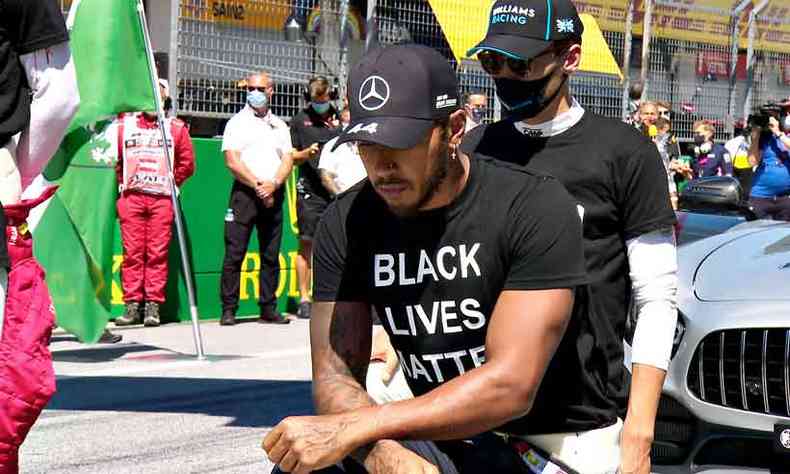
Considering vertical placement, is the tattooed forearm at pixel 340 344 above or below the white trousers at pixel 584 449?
above

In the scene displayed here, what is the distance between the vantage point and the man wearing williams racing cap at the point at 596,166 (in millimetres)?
3736

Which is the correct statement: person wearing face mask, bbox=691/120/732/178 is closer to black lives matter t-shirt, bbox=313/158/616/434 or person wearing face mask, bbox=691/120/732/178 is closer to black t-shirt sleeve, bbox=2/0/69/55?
black t-shirt sleeve, bbox=2/0/69/55

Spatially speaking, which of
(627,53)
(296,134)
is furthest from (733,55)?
(296,134)

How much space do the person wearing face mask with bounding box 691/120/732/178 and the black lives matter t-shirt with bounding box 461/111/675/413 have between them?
15.0 m

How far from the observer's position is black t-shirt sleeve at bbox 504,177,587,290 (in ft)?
9.75

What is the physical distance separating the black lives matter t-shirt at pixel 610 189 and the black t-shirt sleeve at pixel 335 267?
2.58 feet

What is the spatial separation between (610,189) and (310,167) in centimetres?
908

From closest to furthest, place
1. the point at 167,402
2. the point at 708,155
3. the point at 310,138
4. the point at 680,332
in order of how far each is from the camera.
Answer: the point at 680,332, the point at 167,402, the point at 310,138, the point at 708,155

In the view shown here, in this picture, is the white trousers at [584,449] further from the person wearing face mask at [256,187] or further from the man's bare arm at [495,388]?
the person wearing face mask at [256,187]

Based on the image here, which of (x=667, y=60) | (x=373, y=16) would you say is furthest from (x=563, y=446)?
(x=667, y=60)

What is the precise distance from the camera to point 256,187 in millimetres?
12086

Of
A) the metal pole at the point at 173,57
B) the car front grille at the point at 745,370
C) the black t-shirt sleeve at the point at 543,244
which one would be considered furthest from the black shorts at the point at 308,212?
the black t-shirt sleeve at the point at 543,244

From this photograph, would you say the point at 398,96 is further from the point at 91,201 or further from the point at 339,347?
the point at 91,201

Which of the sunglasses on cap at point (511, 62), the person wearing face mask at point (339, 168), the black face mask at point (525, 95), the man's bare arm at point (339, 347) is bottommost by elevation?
the person wearing face mask at point (339, 168)
